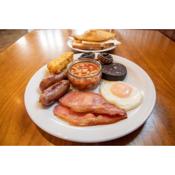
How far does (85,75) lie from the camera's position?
3.31 feet

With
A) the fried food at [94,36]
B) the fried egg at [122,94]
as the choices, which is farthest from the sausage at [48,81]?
the fried food at [94,36]

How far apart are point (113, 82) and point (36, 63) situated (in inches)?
25.2

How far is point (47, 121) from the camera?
0.77m

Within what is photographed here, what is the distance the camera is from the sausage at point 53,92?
32.7 inches

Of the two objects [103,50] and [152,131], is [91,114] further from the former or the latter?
[103,50]

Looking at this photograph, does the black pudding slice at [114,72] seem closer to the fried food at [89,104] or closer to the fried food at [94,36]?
the fried food at [89,104]

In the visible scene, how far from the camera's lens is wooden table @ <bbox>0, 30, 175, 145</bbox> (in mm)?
748

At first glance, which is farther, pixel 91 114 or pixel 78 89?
pixel 78 89

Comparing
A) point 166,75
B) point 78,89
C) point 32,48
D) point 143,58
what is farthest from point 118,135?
point 32,48

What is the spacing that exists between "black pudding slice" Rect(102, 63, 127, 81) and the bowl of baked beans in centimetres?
5

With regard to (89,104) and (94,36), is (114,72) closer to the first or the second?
(89,104)

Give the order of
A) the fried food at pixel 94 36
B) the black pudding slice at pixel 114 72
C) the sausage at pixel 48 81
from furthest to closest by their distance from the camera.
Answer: the fried food at pixel 94 36, the black pudding slice at pixel 114 72, the sausage at pixel 48 81

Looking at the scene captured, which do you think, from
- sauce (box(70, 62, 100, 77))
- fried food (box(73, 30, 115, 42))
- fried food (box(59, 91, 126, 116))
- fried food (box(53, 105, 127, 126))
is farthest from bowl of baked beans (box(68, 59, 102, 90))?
fried food (box(73, 30, 115, 42))

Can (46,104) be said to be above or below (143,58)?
above
